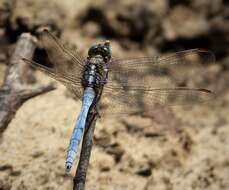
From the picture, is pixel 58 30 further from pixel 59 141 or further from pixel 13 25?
pixel 59 141

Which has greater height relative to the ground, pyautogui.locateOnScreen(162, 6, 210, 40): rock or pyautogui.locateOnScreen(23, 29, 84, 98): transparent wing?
pyautogui.locateOnScreen(162, 6, 210, 40): rock

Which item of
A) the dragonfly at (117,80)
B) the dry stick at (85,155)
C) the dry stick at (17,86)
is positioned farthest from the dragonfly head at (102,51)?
the dry stick at (17,86)

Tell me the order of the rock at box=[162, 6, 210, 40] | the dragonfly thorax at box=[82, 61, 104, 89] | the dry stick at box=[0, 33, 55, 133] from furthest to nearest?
1. the rock at box=[162, 6, 210, 40]
2. the dry stick at box=[0, 33, 55, 133]
3. the dragonfly thorax at box=[82, 61, 104, 89]

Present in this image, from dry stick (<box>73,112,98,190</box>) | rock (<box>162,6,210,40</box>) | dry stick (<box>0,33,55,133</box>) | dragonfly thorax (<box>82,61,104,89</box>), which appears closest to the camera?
dry stick (<box>73,112,98,190</box>)

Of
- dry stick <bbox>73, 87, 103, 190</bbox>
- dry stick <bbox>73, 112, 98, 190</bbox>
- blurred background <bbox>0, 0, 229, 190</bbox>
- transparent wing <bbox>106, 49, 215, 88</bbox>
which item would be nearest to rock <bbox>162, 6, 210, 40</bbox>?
blurred background <bbox>0, 0, 229, 190</bbox>

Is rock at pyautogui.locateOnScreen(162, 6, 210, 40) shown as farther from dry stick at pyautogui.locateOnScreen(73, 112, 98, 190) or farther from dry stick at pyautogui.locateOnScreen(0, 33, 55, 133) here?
dry stick at pyautogui.locateOnScreen(73, 112, 98, 190)

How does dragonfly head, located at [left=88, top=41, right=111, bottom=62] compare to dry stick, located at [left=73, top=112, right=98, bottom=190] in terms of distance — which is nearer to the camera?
dry stick, located at [left=73, top=112, right=98, bottom=190]
